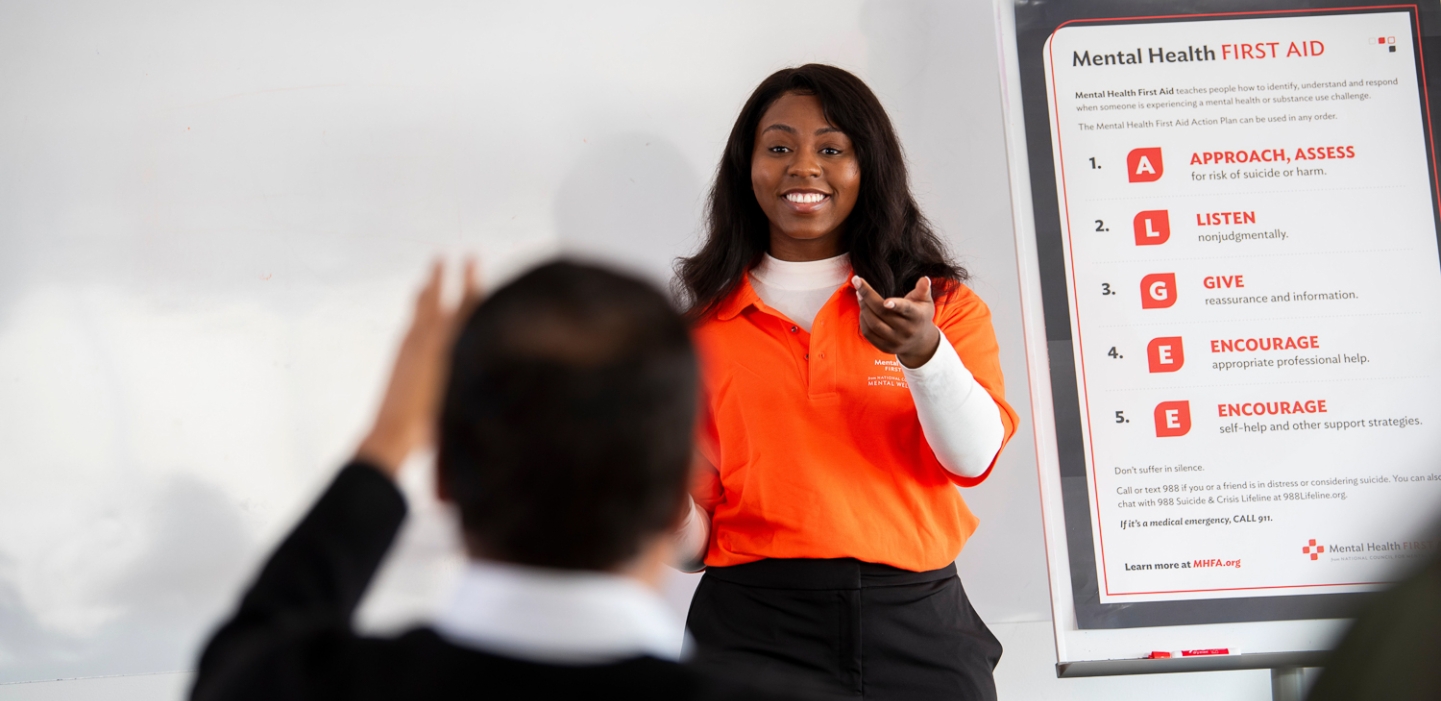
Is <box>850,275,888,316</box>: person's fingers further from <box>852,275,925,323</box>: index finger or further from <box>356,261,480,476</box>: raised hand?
<box>356,261,480,476</box>: raised hand

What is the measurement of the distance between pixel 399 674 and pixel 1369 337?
179cm

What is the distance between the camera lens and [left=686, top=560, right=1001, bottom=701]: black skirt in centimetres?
136

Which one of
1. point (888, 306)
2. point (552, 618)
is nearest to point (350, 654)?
point (552, 618)

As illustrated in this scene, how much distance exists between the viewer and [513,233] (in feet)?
6.53

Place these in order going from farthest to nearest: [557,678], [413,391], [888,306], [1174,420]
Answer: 1. [1174,420]
2. [888,306]
3. [413,391]
4. [557,678]

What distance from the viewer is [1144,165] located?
1.77 metres

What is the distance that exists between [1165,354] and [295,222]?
5.45ft

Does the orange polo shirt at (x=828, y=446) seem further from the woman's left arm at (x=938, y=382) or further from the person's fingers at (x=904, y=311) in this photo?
the person's fingers at (x=904, y=311)

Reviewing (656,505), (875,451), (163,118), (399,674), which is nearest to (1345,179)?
(875,451)

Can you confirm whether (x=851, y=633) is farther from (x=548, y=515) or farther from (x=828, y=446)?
(x=548, y=515)

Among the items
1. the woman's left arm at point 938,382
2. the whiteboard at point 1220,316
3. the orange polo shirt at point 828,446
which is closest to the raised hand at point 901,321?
the woman's left arm at point 938,382

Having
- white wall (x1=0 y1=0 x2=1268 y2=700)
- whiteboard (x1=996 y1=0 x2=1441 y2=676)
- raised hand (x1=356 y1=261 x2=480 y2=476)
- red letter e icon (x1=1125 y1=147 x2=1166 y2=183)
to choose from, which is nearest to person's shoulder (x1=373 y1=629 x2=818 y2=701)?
raised hand (x1=356 y1=261 x2=480 y2=476)

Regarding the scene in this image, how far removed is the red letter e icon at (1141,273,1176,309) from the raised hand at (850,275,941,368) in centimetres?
67

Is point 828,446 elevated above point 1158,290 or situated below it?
below
